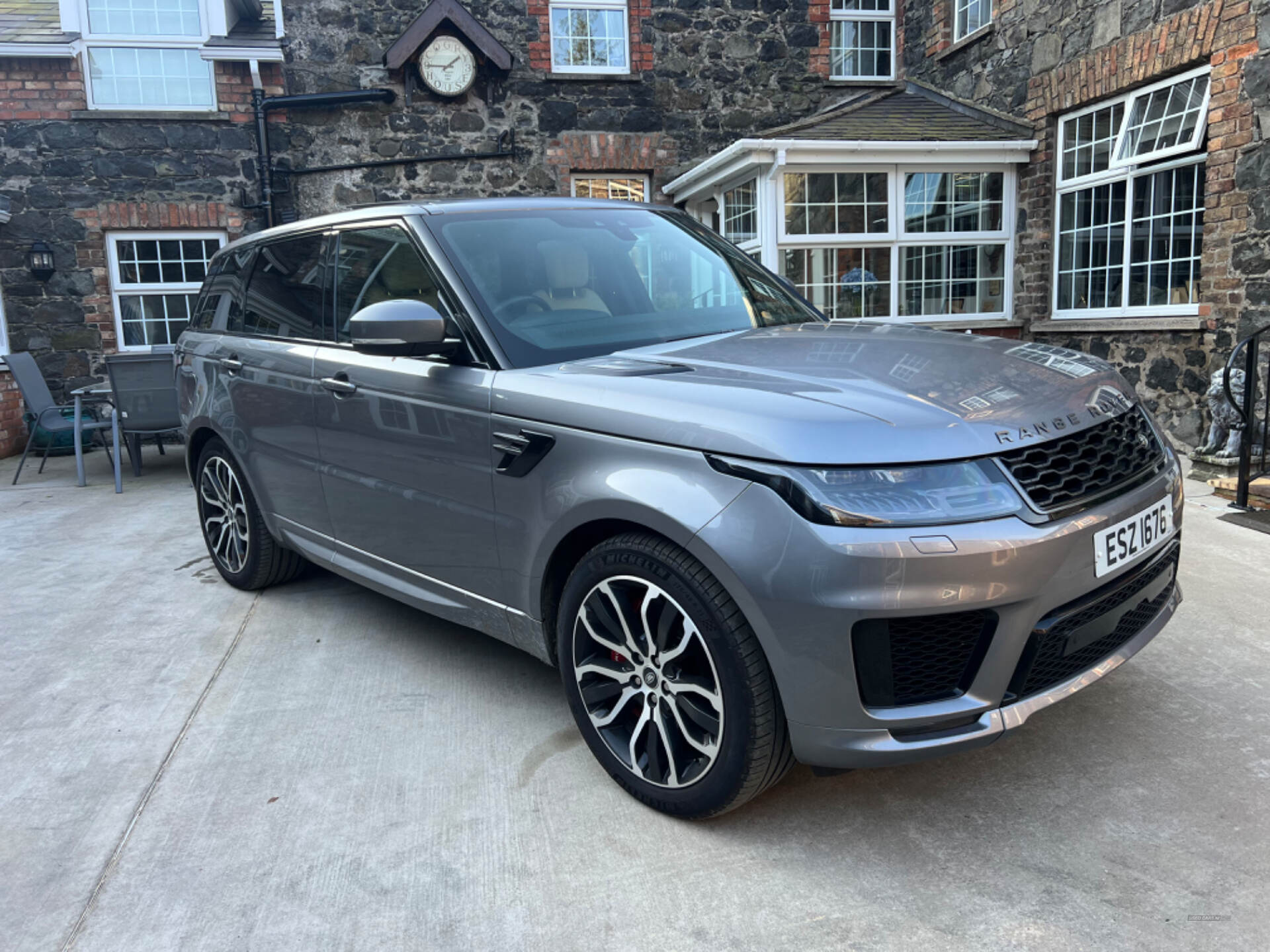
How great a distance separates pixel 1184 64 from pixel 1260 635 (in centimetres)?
573

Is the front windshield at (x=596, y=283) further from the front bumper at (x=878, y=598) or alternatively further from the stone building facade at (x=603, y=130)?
the stone building facade at (x=603, y=130)

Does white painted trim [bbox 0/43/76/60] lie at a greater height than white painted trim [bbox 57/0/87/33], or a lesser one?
lesser

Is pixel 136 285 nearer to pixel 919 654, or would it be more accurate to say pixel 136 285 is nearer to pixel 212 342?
pixel 212 342

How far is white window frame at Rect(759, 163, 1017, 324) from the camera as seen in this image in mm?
9289

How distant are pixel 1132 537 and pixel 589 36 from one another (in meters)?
10.6

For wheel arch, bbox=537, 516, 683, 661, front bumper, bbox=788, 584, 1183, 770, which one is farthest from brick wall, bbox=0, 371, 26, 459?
front bumper, bbox=788, 584, 1183, 770

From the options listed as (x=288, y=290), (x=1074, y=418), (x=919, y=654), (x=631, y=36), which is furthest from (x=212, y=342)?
(x=631, y=36)

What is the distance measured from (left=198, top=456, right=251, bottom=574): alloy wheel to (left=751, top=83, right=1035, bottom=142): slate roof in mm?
6641

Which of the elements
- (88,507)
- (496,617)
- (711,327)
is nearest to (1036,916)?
(496,617)

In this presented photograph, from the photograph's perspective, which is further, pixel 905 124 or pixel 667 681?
pixel 905 124

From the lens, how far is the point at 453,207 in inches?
127

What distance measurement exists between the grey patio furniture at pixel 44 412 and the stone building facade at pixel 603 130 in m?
1.59

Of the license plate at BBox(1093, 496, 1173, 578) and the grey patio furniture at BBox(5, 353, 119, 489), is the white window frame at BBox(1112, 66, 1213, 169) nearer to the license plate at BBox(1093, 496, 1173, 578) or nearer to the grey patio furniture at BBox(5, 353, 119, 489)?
the license plate at BBox(1093, 496, 1173, 578)

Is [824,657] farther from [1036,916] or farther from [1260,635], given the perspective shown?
[1260,635]
